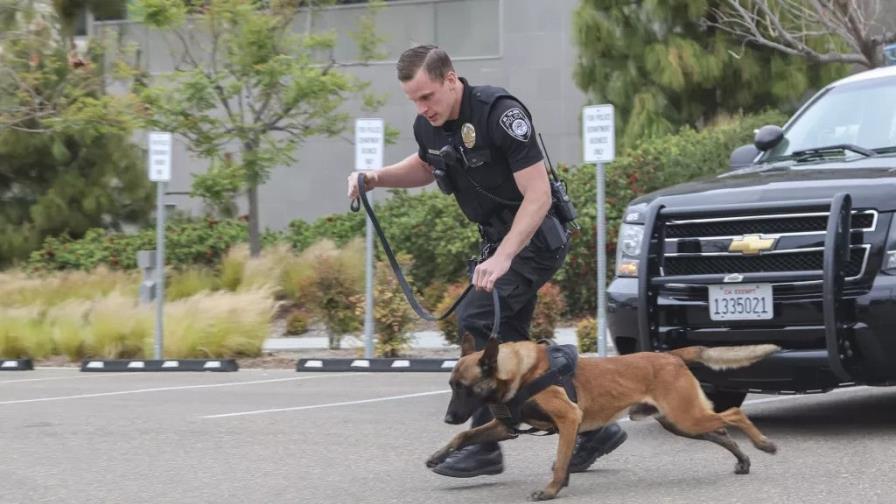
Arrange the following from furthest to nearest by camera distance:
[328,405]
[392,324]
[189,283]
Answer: [189,283], [392,324], [328,405]

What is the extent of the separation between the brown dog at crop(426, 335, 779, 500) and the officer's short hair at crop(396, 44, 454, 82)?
1.09 meters

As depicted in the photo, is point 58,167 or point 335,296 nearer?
point 335,296

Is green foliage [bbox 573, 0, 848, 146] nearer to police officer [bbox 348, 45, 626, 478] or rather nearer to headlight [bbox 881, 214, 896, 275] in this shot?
headlight [bbox 881, 214, 896, 275]

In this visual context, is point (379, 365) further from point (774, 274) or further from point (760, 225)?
point (774, 274)

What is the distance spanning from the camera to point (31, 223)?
22734 millimetres

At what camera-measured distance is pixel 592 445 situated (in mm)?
7000

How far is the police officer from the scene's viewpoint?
250 inches

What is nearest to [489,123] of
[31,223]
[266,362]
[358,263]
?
[266,362]

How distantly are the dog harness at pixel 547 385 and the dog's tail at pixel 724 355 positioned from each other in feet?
2.31

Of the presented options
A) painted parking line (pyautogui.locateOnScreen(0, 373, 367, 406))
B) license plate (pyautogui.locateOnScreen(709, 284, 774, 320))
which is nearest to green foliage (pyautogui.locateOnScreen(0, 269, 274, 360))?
painted parking line (pyautogui.locateOnScreen(0, 373, 367, 406))

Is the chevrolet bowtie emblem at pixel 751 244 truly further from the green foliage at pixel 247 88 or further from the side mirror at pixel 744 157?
the green foliage at pixel 247 88

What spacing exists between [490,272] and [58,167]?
702 inches

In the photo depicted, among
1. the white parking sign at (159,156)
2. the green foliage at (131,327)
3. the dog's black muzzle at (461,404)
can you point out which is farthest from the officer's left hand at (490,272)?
the green foliage at (131,327)

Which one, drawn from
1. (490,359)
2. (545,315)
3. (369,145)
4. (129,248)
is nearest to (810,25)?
(545,315)
